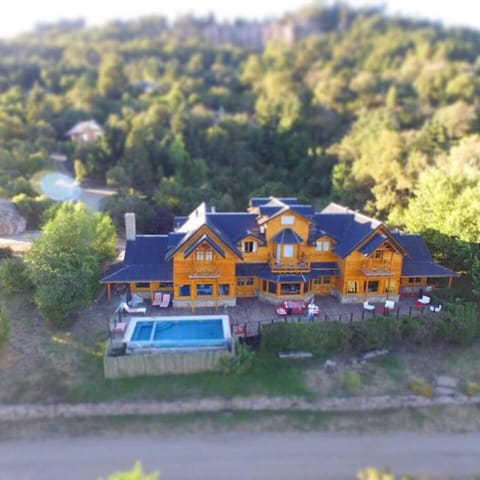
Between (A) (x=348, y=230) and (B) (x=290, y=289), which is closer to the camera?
(B) (x=290, y=289)

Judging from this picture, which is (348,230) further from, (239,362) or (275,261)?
(239,362)

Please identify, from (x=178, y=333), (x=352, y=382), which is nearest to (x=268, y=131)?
(x=178, y=333)

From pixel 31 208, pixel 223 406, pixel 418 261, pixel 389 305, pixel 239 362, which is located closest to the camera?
pixel 223 406

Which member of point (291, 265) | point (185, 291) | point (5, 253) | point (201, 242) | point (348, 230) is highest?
point (201, 242)

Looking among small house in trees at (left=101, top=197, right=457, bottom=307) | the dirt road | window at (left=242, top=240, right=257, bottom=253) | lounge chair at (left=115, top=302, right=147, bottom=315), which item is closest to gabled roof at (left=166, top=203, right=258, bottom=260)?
small house in trees at (left=101, top=197, right=457, bottom=307)

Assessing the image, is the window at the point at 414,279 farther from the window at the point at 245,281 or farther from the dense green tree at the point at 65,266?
the dense green tree at the point at 65,266

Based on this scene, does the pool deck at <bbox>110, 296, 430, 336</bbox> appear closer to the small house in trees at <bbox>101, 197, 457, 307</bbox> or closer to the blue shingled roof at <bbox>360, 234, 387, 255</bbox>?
the small house in trees at <bbox>101, 197, 457, 307</bbox>

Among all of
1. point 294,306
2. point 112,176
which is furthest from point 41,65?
point 294,306

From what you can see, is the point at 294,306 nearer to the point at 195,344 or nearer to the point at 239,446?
the point at 195,344
